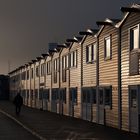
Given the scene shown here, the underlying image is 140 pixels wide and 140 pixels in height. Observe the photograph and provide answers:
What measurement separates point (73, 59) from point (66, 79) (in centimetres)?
324

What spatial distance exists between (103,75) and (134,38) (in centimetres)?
624

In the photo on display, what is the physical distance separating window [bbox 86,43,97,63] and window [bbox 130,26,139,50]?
8.06 metres

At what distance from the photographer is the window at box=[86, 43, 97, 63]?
33594mm

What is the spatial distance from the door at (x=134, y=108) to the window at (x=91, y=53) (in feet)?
27.5

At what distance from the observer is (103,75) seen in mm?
30859

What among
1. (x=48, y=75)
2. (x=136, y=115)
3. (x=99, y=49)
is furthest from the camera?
(x=48, y=75)

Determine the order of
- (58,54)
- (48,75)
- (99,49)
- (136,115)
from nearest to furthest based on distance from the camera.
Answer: (136,115) < (99,49) < (58,54) < (48,75)

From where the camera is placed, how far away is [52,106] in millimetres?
51344

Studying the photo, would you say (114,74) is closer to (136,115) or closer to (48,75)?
(136,115)

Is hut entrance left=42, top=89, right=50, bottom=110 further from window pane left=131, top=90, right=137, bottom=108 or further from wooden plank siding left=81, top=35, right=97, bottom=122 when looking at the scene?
window pane left=131, top=90, right=137, bottom=108

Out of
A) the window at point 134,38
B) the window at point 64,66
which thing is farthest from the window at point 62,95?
the window at point 134,38

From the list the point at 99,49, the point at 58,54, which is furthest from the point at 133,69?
the point at 58,54

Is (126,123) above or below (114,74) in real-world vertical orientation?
below

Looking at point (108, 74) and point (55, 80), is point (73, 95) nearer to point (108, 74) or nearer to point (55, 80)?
point (55, 80)
